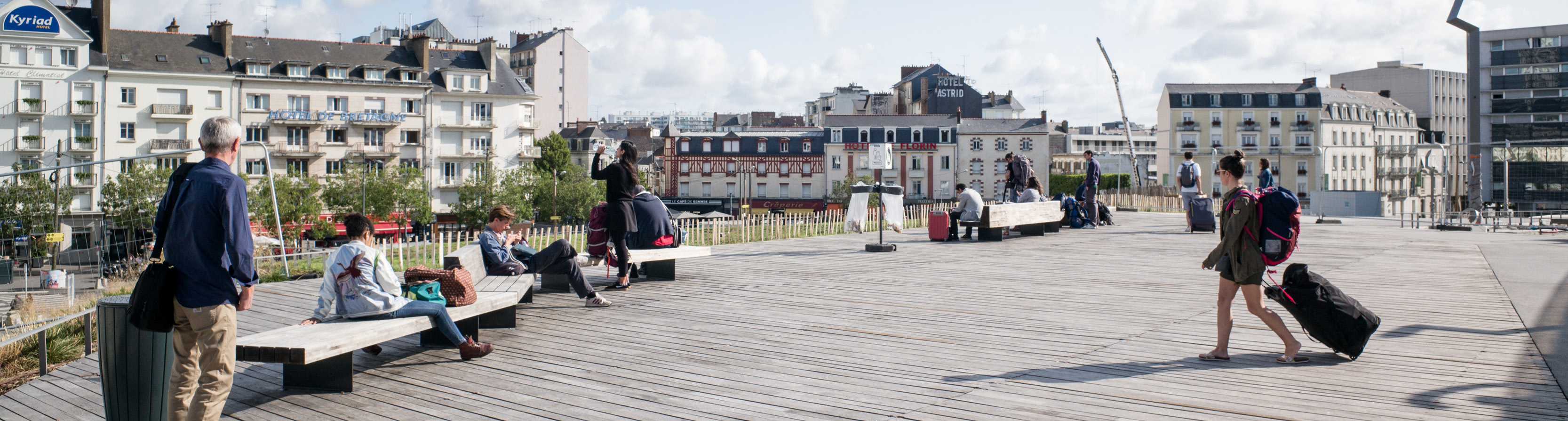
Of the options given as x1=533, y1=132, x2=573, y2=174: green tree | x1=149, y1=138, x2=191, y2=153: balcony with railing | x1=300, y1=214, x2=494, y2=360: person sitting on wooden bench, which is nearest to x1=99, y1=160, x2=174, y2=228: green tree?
x1=149, y1=138, x2=191, y2=153: balcony with railing

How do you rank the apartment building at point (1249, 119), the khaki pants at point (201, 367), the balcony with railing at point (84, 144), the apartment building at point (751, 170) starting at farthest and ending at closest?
the apartment building at point (1249, 119) → the apartment building at point (751, 170) → the balcony with railing at point (84, 144) → the khaki pants at point (201, 367)

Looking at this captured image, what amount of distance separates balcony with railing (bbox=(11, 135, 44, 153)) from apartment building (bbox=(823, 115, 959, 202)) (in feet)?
172

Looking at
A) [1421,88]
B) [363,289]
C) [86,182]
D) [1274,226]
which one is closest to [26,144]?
[86,182]

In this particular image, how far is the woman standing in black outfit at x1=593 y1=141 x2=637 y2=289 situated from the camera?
388 inches

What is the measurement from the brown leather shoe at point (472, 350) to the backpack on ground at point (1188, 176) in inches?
600

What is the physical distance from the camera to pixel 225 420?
5.32 metres

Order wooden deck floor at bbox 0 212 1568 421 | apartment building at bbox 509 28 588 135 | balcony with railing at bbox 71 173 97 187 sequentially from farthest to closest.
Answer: apartment building at bbox 509 28 588 135 < balcony with railing at bbox 71 173 97 187 < wooden deck floor at bbox 0 212 1568 421

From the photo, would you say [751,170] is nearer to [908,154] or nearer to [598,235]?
[908,154]

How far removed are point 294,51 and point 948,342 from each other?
66666 millimetres

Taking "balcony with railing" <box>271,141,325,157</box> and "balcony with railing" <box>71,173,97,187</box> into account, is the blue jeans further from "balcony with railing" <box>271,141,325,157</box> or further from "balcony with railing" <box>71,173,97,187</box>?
"balcony with railing" <box>271,141,325,157</box>

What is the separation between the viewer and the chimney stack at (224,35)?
62.4m

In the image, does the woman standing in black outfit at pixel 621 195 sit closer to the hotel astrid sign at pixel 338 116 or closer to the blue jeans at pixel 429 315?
the blue jeans at pixel 429 315

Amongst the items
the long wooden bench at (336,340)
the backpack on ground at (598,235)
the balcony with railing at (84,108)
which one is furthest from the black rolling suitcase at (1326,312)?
the balcony with railing at (84,108)

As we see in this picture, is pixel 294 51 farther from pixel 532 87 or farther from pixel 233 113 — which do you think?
pixel 532 87
